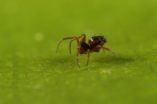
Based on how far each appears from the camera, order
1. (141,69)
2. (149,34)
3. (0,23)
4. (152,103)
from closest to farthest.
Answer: (152,103) < (141,69) < (149,34) < (0,23)

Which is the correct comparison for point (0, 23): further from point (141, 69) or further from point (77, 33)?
point (141, 69)

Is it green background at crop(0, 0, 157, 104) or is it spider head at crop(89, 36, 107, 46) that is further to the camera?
spider head at crop(89, 36, 107, 46)

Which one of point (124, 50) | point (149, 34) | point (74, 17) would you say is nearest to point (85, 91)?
point (124, 50)

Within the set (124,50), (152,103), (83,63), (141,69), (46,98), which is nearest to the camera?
(152,103)

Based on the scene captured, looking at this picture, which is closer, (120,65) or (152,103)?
(152,103)

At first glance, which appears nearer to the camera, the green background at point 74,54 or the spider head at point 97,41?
the green background at point 74,54

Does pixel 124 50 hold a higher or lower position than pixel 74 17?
lower

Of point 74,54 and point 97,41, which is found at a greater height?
point 97,41

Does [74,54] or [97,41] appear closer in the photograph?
[97,41]
